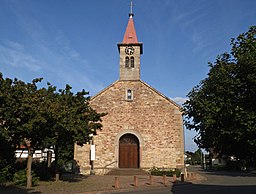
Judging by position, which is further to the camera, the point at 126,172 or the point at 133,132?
the point at 133,132

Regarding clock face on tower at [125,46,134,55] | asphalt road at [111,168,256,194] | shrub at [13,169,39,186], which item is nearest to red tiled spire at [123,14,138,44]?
clock face on tower at [125,46,134,55]

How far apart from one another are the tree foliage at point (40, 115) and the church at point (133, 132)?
9173mm

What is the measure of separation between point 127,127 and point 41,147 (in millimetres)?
11198

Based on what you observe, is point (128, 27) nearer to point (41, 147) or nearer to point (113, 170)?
point (113, 170)

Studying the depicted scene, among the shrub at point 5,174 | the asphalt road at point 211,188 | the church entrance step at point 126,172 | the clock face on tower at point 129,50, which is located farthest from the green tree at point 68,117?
the clock face on tower at point 129,50

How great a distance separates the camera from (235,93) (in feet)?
18.1

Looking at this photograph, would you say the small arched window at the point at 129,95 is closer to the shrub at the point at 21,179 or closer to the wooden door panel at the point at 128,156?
the wooden door panel at the point at 128,156

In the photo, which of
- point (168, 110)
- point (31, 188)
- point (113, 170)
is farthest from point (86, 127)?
point (168, 110)

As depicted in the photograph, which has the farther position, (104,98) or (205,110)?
(104,98)

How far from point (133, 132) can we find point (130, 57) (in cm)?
761

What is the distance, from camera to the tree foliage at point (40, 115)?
44.3 ft

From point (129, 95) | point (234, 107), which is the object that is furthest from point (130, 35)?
point (234, 107)

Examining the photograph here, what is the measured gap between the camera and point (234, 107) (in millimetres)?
5336

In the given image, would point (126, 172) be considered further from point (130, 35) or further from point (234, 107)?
point (234, 107)
